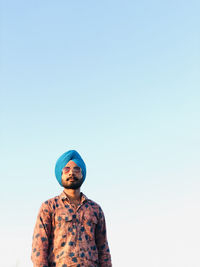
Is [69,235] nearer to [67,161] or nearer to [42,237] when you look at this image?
[42,237]

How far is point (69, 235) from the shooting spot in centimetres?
624

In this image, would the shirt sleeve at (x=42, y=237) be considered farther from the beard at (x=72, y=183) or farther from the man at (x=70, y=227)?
the beard at (x=72, y=183)

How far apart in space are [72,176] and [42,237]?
46.7 inches

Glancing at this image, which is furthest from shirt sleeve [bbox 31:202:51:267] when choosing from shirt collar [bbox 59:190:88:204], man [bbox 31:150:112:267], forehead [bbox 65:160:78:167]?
forehead [bbox 65:160:78:167]

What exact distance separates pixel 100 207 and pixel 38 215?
3.96 ft

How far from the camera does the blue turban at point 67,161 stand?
271 inches

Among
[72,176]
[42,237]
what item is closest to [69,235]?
[42,237]

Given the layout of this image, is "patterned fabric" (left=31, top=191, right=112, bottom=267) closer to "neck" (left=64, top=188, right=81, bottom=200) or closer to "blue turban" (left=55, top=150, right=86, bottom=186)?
"neck" (left=64, top=188, right=81, bottom=200)

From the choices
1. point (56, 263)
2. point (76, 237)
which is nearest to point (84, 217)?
point (76, 237)

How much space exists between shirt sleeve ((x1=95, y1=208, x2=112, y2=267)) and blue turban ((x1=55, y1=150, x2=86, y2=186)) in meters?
0.92

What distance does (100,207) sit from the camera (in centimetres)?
707

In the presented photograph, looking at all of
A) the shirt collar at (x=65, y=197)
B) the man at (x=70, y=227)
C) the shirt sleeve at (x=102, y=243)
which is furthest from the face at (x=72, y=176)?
the shirt sleeve at (x=102, y=243)

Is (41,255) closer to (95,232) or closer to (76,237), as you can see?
(76,237)

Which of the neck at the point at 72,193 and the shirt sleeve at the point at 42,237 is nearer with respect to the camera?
the shirt sleeve at the point at 42,237
